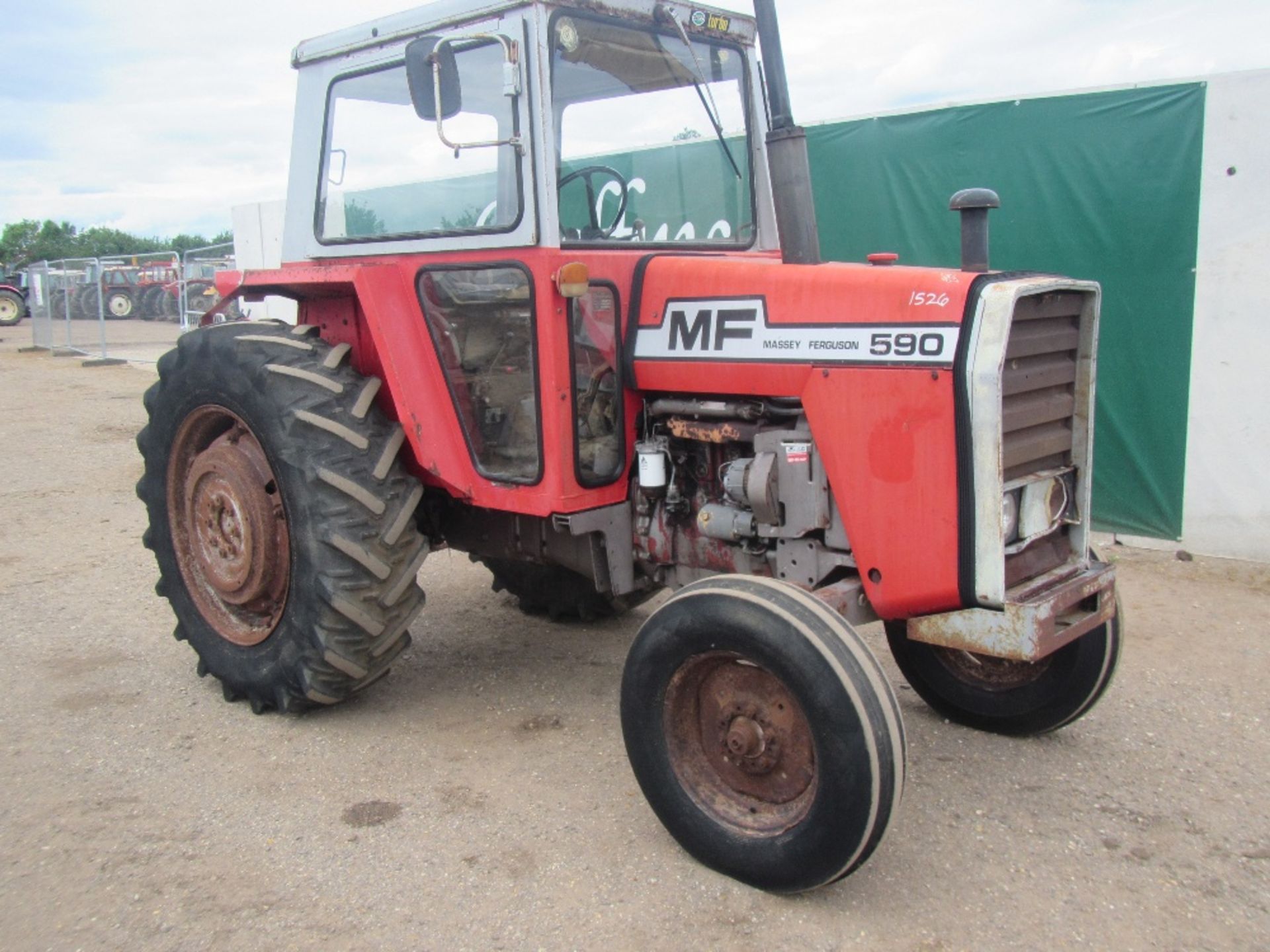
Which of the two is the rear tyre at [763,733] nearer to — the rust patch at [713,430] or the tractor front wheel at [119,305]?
the rust patch at [713,430]

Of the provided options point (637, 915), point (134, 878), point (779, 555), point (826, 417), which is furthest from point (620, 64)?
point (134, 878)

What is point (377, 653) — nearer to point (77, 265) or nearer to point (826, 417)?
point (826, 417)

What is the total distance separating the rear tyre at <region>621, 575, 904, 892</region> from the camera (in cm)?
271

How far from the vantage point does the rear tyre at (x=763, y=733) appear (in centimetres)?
271

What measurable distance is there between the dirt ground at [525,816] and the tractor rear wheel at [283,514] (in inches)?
11.6

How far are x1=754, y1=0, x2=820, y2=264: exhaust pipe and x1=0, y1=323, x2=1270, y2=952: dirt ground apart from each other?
179 cm

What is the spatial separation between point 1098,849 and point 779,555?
1.26m

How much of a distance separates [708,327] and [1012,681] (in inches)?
65.7

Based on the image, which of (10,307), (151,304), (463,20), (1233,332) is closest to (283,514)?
(463,20)

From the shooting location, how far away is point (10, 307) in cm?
2817

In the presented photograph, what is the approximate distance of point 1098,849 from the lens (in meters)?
3.17

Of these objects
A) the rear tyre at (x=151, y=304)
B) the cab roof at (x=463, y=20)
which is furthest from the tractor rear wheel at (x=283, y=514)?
Result: the rear tyre at (x=151, y=304)

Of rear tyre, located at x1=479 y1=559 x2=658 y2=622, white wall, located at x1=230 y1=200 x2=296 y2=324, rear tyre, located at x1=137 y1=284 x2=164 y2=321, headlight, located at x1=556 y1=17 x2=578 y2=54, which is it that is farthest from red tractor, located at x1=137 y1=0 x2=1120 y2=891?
rear tyre, located at x1=137 y1=284 x2=164 y2=321

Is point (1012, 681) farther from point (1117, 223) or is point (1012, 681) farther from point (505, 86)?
point (1117, 223)
